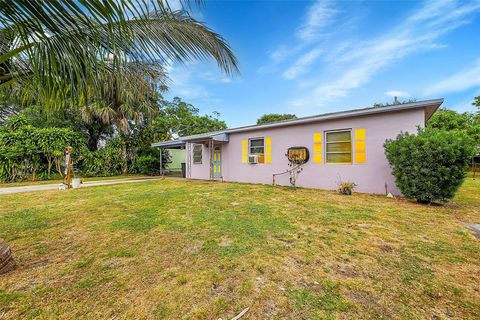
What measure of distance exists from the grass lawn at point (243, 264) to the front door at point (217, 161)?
6.98m

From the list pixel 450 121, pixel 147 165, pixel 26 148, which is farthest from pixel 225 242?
pixel 450 121

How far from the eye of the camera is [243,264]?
8.52ft

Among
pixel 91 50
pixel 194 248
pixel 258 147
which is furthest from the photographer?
pixel 258 147

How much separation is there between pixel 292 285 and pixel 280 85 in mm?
13553

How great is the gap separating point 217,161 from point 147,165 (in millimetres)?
6251

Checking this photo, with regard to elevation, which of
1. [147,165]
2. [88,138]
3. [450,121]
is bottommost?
[147,165]

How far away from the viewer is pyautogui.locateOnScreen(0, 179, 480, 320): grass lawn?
1.87m

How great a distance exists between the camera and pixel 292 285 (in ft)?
7.18

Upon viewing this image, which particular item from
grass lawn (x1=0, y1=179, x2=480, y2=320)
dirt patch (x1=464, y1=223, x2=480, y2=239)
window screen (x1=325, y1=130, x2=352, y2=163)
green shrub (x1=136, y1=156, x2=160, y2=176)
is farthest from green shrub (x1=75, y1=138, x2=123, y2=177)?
dirt patch (x1=464, y1=223, x2=480, y2=239)

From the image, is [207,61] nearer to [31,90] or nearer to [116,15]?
[116,15]

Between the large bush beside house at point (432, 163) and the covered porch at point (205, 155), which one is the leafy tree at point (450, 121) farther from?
the covered porch at point (205, 155)

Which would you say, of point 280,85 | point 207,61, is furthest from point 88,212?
point 280,85

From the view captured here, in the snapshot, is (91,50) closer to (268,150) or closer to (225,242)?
(225,242)

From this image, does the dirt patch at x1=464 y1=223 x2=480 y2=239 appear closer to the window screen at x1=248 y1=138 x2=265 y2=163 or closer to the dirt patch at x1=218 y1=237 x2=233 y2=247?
the dirt patch at x1=218 y1=237 x2=233 y2=247
